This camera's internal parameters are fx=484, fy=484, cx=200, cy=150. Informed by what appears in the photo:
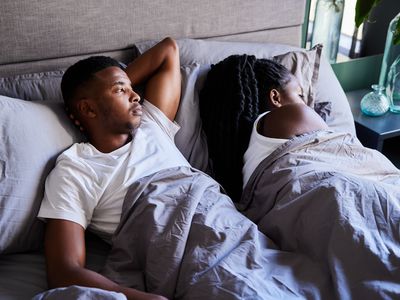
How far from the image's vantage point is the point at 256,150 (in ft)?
4.95

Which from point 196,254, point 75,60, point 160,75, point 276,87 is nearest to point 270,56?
point 276,87

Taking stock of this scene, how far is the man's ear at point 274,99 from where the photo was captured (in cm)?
166

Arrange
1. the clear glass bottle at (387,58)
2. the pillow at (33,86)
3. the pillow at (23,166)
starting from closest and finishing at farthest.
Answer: the pillow at (23,166) → the pillow at (33,86) → the clear glass bottle at (387,58)

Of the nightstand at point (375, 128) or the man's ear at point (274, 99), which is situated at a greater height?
the man's ear at point (274, 99)

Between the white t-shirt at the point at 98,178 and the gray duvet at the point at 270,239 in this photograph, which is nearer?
the gray duvet at the point at 270,239

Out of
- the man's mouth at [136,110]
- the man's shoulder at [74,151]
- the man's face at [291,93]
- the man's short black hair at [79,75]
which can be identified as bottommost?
the man's shoulder at [74,151]

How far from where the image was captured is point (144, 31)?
71.0 inches

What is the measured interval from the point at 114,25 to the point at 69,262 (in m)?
0.93

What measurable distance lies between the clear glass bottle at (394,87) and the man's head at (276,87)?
78 cm

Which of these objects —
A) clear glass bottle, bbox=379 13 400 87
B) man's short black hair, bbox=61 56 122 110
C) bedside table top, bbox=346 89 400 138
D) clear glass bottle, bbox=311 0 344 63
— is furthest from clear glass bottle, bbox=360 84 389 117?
man's short black hair, bbox=61 56 122 110

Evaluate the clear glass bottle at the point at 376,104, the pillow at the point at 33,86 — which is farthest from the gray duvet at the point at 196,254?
the clear glass bottle at the point at 376,104

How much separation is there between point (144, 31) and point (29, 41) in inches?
16.4

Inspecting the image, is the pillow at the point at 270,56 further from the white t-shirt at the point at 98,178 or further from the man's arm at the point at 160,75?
the white t-shirt at the point at 98,178

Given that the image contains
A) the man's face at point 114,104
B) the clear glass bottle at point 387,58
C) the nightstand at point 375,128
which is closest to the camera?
the man's face at point 114,104
